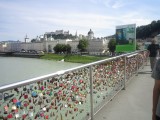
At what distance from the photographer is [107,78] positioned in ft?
16.0

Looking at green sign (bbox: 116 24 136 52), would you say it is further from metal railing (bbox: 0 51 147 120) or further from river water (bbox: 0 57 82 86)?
metal railing (bbox: 0 51 147 120)

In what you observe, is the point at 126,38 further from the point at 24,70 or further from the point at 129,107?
the point at 24,70

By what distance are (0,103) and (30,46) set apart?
552ft

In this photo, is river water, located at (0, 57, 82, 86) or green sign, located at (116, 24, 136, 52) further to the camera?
river water, located at (0, 57, 82, 86)

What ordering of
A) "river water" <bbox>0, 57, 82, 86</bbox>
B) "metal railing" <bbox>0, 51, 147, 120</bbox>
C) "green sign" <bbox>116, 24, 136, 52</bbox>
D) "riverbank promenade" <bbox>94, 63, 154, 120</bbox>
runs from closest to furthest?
"metal railing" <bbox>0, 51, 147, 120</bbox>, "riverbank promenade" <bbox>94, 63, 154, 120</bbox>, "green sign" <bbox>116, 24, 136, 52</bbox>, "river water" <bbox>0, 57, 82, 86</bbox>

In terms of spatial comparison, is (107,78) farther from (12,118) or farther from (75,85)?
(12,118)

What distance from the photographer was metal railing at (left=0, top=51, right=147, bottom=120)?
2.14 metres

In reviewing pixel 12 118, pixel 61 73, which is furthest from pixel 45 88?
pixel 12 118

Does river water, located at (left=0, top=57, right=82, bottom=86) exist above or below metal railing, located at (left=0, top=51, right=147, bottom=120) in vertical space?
below

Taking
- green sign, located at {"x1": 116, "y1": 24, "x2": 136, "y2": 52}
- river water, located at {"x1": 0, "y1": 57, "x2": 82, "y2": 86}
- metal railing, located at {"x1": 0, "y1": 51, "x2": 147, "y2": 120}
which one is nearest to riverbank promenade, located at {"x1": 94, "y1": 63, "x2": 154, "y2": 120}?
metal railing, located at {"x1": 0, "y1": 51, "x2": 147, "y2": 120}

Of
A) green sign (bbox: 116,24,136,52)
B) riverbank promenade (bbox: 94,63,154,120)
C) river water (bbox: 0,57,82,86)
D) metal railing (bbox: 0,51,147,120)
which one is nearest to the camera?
metal railing (bbox: 0,51,147,120)

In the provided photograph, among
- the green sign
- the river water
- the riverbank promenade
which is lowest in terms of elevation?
the river water

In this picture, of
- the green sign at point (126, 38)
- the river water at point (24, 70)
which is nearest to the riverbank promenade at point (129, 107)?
the river water at point (24, 70)

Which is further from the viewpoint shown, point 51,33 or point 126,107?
point 51,33
